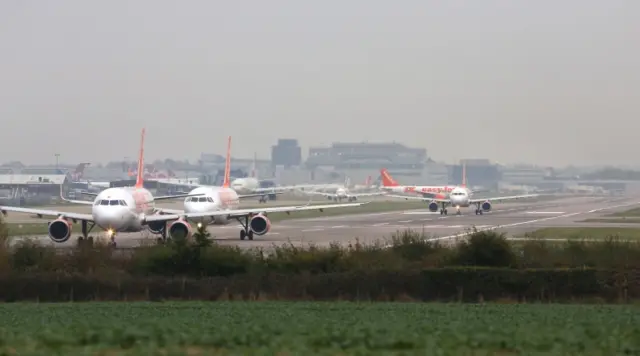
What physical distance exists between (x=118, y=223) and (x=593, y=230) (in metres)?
33.6

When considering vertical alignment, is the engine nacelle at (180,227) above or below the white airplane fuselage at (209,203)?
below

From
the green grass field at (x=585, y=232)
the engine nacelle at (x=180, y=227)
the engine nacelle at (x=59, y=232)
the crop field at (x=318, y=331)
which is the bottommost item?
the crop field at (x=318, y=331)

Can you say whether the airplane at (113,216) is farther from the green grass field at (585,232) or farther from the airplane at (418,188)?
the airplane at (418,188)

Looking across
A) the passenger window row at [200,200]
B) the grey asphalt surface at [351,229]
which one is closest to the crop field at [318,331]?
the grey asphalt surface at [351,229]

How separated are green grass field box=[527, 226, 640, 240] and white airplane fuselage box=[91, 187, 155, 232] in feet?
78.0

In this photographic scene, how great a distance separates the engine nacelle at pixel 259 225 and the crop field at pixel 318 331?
120 feet

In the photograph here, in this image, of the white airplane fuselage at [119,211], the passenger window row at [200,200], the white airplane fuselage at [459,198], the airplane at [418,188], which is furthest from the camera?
the airplane at [418,188]

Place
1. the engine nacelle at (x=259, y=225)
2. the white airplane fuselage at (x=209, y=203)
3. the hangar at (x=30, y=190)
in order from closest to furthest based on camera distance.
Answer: the engine nacelle at (x=259, y=225)
the white airplane fuselage at (x=209, y=203)
the hangar at (x=30, y=190)

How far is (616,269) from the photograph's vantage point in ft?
138

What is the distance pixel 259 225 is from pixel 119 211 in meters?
10.2

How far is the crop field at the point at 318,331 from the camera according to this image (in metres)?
20.3

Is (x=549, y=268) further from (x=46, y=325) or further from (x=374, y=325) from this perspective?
(x=46, y=325)

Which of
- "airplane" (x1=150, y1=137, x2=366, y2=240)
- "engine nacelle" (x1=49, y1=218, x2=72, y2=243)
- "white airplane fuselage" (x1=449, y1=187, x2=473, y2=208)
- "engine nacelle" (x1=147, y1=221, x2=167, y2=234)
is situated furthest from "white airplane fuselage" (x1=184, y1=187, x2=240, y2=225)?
"white airplane fuselage" (x1=449, y1=187, x2=473, y2=208)

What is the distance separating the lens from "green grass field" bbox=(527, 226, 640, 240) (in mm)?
70250
